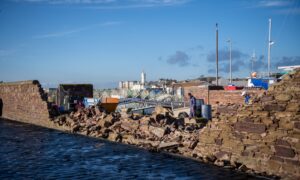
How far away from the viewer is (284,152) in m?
10.8

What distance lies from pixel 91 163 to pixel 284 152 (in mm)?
6891

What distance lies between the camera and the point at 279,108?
11188 millimetres

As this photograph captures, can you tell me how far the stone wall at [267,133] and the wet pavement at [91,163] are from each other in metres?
0.76

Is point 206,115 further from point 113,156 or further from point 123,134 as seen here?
point 113,156

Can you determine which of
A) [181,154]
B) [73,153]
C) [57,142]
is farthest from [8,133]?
[181,154]

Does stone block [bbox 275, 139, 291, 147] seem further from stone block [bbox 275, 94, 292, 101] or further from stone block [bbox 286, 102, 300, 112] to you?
stone block [bbox 275, 94, 292, 101]

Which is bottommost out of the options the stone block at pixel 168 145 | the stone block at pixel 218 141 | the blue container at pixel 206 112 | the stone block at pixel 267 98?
the stone block at pixel 168 145

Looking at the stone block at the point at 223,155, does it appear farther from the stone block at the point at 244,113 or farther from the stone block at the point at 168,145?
the stone block at the point at 168,145

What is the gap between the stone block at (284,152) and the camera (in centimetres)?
1057

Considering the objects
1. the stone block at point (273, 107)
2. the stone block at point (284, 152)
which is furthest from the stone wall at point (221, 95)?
the stone block at point (284, 152)

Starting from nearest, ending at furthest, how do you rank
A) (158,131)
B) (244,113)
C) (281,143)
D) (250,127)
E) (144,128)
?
(281,143) < (250,127) < (244,113) < (158,131) < (144,128)

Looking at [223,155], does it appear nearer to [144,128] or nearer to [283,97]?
[283,97]

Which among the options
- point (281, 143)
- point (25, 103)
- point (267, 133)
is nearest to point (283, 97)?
point (267, 133)

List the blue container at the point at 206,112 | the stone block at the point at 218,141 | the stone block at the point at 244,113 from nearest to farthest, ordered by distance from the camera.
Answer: the stone block at the point at 244,113
the stone block at the point at 218,141
the blue container at the point at 206,112
